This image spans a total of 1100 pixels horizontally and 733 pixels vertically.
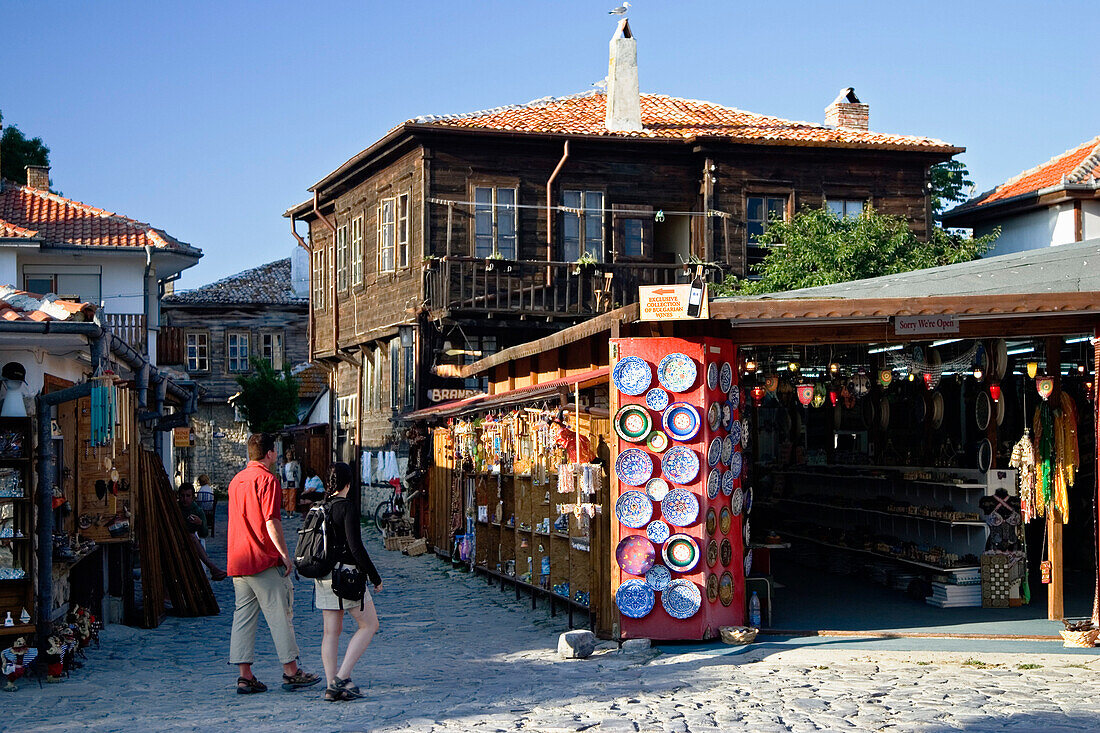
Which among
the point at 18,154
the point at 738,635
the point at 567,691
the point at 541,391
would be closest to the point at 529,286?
the point at 541,391

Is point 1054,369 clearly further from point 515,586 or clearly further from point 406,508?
point 406,508

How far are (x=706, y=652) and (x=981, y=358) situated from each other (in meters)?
4.44

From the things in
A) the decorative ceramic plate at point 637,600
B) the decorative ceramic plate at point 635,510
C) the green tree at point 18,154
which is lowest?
→ the decorative ceramic plate at point 637,600

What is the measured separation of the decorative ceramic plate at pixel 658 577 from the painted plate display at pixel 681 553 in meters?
0.06

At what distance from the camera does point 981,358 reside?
504 inches

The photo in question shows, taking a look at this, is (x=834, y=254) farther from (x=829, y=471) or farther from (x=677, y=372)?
(x=677, y=372)

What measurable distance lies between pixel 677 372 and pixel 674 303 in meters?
0.65

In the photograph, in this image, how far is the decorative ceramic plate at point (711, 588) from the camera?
430 inches

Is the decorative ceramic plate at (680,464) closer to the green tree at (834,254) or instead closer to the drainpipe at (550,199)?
the green tree at (834,254)

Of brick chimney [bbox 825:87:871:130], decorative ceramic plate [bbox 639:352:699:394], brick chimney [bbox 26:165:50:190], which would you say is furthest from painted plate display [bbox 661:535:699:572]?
brick chimney [bbox 26:165:50:190]

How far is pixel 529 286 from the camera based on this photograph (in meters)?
25.4

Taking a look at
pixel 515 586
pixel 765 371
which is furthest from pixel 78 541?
pixel 765 371

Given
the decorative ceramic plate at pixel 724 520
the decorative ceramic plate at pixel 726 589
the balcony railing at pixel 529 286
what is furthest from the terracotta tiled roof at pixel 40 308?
the balcony railing at pixel 529 286

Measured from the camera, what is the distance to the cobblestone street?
8.00 m
